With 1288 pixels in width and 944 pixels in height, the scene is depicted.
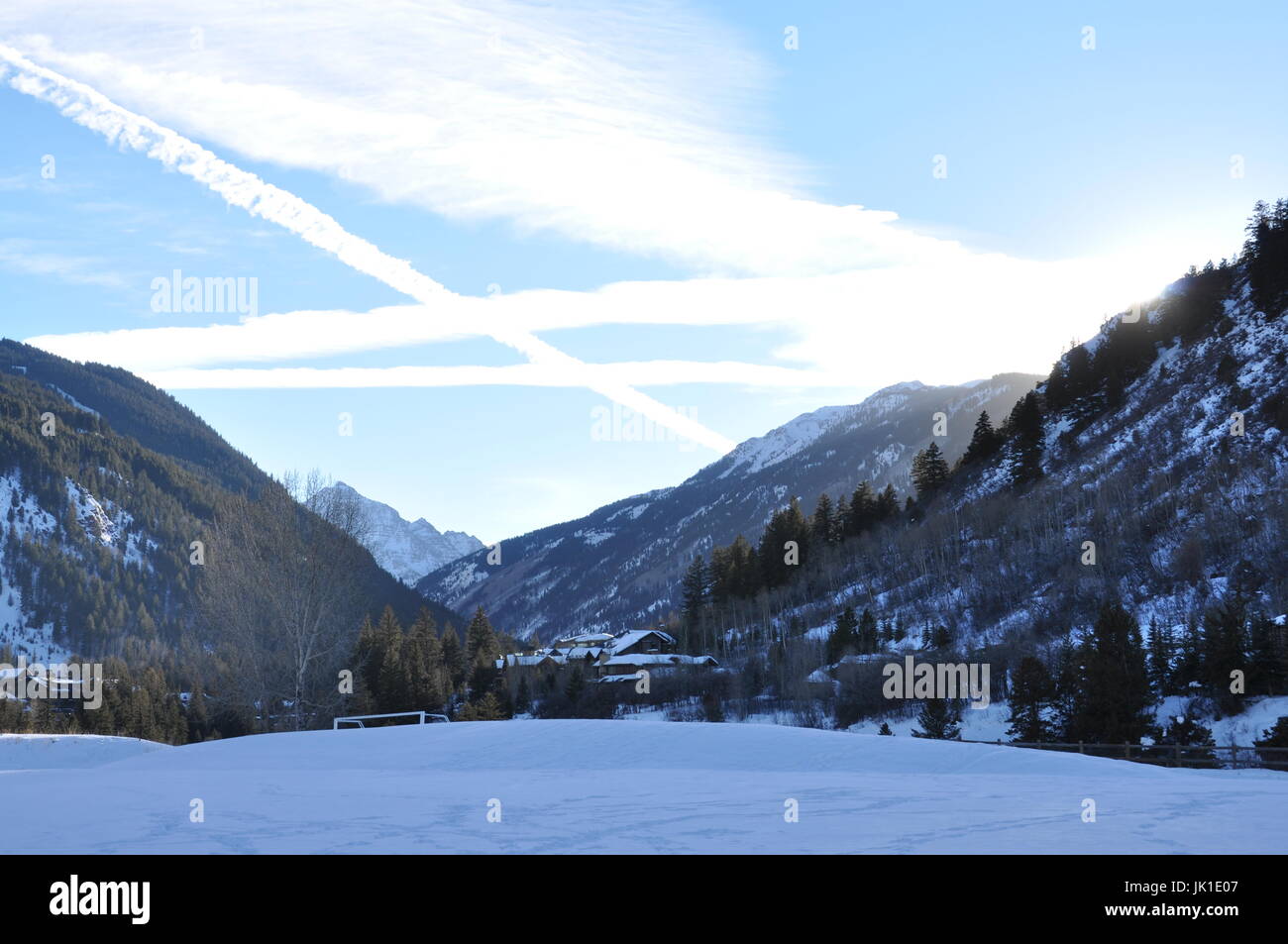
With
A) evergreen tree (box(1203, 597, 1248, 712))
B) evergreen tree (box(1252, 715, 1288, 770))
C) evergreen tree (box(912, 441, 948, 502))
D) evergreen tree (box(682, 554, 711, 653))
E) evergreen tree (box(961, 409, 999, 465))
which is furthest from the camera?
evergreen tree (box(961, 409, 999, 465))

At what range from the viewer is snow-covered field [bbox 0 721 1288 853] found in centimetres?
817

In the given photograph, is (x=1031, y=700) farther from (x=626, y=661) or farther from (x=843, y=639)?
(x=626, y=661)

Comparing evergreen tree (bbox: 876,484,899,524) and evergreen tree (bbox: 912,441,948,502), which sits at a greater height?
evergreen tree (bbox: 912,441,948,502)

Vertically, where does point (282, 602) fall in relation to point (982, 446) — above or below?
below

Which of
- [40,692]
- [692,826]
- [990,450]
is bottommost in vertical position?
[40,692]

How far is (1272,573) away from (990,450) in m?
48.9

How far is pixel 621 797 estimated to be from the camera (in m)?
11.3

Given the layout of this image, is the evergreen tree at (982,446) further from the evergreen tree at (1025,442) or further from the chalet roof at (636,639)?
the chalet roof at (636,639)

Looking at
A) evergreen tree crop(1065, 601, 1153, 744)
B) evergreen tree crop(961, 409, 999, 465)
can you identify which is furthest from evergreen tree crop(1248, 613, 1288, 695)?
evergreen tree crop(961, 409, 999, 465)

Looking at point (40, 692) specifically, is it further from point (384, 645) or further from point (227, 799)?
point (227, 799)

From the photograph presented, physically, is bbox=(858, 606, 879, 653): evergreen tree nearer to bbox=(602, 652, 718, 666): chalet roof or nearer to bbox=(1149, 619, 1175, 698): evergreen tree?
bbox=(602, 652, 718, 666): chalet roof

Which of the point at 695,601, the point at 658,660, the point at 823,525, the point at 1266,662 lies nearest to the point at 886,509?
the point at 823,525

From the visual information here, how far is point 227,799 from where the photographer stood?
10.9 metres
